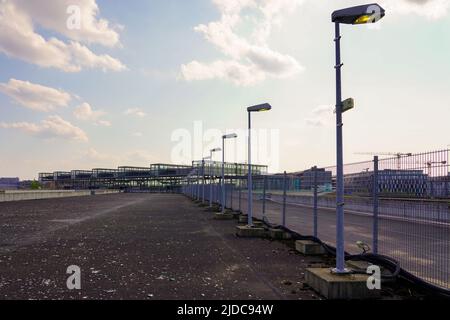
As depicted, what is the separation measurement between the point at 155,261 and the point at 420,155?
6.29 meters

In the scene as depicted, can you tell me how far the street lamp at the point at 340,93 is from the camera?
6961 mm

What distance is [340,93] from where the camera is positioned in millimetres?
7637

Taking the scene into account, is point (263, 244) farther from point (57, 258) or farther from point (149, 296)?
point (149, 296)

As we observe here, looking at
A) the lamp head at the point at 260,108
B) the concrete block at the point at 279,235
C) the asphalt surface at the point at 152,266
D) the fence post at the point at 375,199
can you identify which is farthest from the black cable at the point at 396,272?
the lamp head at the point at 260,108

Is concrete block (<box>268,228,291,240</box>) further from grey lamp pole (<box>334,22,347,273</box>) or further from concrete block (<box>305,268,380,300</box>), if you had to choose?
concrete block (<box>305,268,380,300</box>)

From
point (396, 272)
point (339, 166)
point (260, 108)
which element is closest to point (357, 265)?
point (396, 272)

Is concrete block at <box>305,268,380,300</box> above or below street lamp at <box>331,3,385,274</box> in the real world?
below

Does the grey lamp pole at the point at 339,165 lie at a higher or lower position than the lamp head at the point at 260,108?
lower

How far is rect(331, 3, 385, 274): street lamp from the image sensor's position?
696cm

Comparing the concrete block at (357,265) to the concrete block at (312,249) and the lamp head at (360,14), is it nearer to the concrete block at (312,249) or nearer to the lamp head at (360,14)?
the concrete block at (312,249)

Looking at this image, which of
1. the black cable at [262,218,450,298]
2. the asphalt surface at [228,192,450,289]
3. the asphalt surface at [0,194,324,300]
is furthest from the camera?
the asphalt surface at [228,192,450,289]

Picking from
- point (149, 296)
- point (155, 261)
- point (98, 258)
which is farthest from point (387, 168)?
point (98, 258)

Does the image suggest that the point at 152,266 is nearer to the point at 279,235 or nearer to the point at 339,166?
the point at 339,166

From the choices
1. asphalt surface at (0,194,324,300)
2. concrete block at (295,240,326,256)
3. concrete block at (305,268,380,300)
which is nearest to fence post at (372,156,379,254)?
concrete block at (305,268,380,300)
